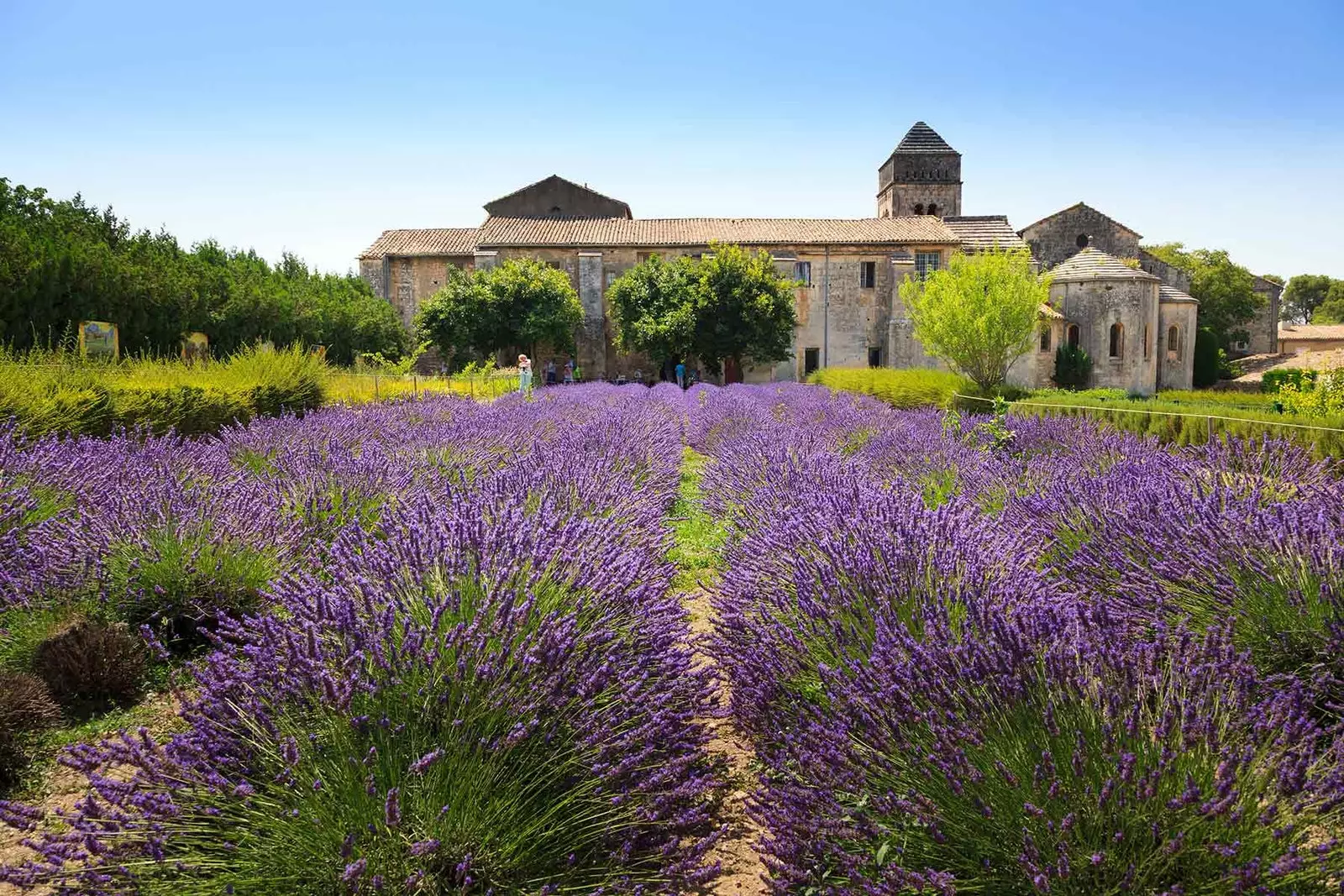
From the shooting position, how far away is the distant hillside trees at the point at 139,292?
13.9m

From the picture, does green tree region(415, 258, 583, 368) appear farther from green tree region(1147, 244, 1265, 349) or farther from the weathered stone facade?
green tree region(1147, 244, 1265, 349)

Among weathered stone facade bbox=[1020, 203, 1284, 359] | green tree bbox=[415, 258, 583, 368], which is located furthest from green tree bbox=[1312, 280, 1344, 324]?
green tree bbox=[415, 258, 583, 368]

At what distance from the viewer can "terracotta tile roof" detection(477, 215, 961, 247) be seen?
32.0 metres

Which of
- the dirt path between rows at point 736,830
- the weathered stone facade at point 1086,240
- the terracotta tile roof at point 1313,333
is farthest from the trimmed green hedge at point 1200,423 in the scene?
the terracotta tile roof at point 1313,333

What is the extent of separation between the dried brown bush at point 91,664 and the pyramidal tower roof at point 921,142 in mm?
43764

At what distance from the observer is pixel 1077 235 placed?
36.7 meters

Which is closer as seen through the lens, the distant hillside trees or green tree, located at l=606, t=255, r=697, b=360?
the distant hillside trees

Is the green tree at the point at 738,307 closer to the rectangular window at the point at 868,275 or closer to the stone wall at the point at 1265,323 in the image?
the rectangular window at the point at 868,275

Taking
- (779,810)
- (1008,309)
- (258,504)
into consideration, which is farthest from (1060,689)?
(1008,309)

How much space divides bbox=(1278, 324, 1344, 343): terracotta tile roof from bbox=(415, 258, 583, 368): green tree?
138 feet

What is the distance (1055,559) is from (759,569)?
Result: 4.25 ft

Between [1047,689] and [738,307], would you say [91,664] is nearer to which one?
[1047,689]

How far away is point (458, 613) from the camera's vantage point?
2.07m

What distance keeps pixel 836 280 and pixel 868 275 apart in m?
1.28
